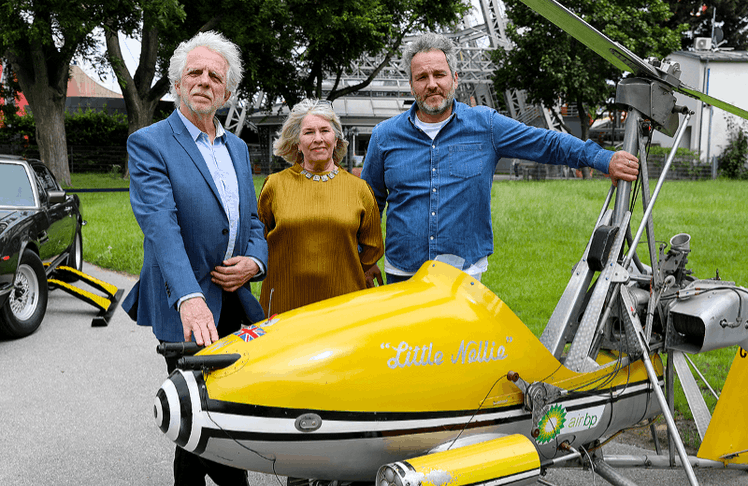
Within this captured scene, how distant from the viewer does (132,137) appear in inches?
95.5

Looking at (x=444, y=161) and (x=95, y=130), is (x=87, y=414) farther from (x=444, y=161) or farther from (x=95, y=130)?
(x=95, y=130)

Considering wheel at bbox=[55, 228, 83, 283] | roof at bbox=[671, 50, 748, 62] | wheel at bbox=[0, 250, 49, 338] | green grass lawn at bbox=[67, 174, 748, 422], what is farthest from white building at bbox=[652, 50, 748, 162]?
wheel at bbox=[0, 250, 49, 338]

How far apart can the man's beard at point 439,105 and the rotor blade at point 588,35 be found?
788mm

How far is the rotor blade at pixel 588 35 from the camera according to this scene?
6.37 feet

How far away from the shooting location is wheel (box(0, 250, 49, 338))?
5.88 m

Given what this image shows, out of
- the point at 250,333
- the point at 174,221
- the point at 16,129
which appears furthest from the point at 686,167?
the point at 16,129

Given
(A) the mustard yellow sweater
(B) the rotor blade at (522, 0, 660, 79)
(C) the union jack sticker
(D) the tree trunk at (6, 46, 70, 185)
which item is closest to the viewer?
(B) the rotor blade at (522, 0, 660, 79)

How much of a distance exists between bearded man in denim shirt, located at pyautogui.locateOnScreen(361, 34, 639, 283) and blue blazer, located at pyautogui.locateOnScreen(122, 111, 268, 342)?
0.83 m

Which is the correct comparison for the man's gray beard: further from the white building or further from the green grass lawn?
the white building

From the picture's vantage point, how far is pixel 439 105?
301 centimetres

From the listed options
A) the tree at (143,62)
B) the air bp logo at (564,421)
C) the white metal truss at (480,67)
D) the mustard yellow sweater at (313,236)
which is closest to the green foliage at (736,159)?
the white metal truss at (480,67)

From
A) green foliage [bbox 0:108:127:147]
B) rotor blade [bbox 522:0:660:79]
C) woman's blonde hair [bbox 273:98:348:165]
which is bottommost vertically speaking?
woman's blonde hair [bbox 273:98:348:165]

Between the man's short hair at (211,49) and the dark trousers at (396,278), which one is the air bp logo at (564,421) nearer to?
the dark trousers at (396,278)

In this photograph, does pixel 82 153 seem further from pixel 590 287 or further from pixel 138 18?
pixel 590 287
